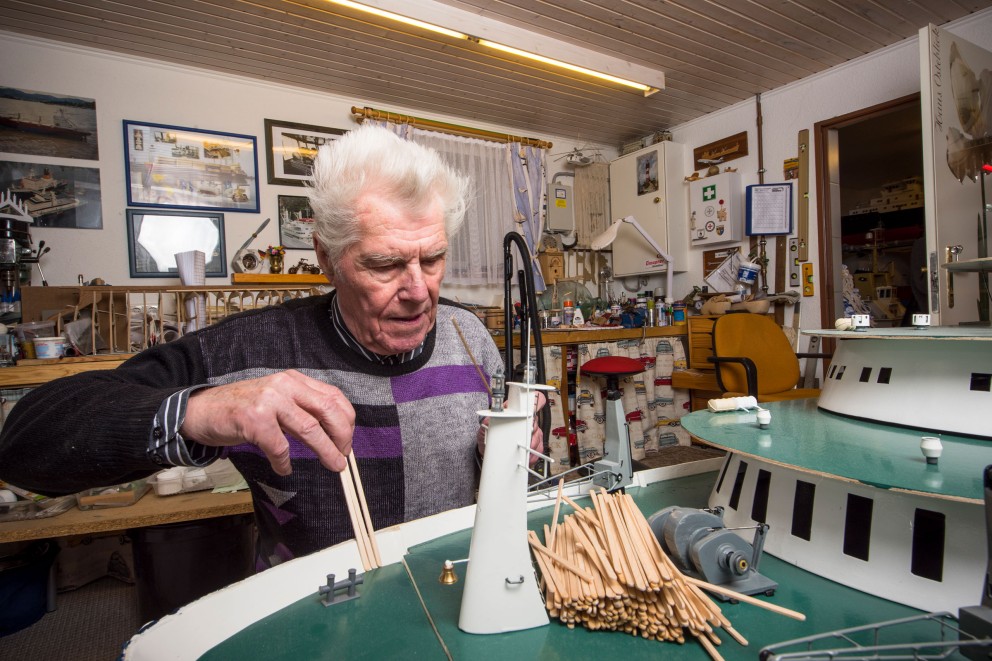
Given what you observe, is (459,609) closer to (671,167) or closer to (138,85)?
(138,85)

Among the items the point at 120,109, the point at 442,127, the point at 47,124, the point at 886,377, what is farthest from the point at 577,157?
the point at 886,377

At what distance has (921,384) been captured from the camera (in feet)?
3.56

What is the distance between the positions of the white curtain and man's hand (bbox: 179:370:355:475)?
369 cm

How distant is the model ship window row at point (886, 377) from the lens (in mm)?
994

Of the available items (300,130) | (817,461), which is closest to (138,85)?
(300,130)

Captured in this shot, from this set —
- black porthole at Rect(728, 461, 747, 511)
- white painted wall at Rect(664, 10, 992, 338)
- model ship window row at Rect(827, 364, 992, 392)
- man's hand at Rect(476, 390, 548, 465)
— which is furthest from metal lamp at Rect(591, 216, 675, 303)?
black porthole at Rect(728, 461, 747, 511)

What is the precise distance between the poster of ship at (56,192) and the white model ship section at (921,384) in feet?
13.7

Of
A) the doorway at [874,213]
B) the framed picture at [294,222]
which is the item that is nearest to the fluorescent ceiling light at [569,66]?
the doorway at [874,213]

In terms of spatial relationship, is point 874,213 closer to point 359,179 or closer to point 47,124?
point 359,179

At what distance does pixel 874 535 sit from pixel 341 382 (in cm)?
113

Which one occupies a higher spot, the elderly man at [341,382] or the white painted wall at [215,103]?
the white painted wall at [215,103]

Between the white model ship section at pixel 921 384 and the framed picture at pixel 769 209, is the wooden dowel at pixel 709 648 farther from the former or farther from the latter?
the framed picture at pixel 769 209

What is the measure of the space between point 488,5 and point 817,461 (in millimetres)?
3116

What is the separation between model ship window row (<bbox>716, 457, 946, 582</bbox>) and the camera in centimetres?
75
